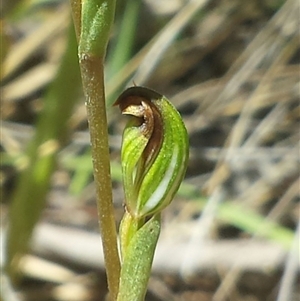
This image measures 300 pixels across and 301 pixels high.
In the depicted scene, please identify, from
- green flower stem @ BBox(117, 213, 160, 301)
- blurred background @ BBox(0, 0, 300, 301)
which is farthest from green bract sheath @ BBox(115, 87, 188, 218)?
blurred background @ BBox(0, 0, 300, 301)

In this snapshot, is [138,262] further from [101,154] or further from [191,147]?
[191,147]

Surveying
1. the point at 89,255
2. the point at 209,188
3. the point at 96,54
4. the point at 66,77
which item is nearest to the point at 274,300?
the point at 209,188

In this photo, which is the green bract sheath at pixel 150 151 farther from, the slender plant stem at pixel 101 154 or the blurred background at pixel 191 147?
the blurred background at pixel 191 147

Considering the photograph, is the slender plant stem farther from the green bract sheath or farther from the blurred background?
the blurred background

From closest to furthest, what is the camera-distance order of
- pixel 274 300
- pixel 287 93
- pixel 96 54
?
pixel 96 54
pixel 274 300
pixel 287 93

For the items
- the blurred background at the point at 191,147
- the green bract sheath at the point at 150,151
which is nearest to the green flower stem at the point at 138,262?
the green bract sheath at the point at 150,151

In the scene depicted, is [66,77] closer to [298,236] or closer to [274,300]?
[298,236]
